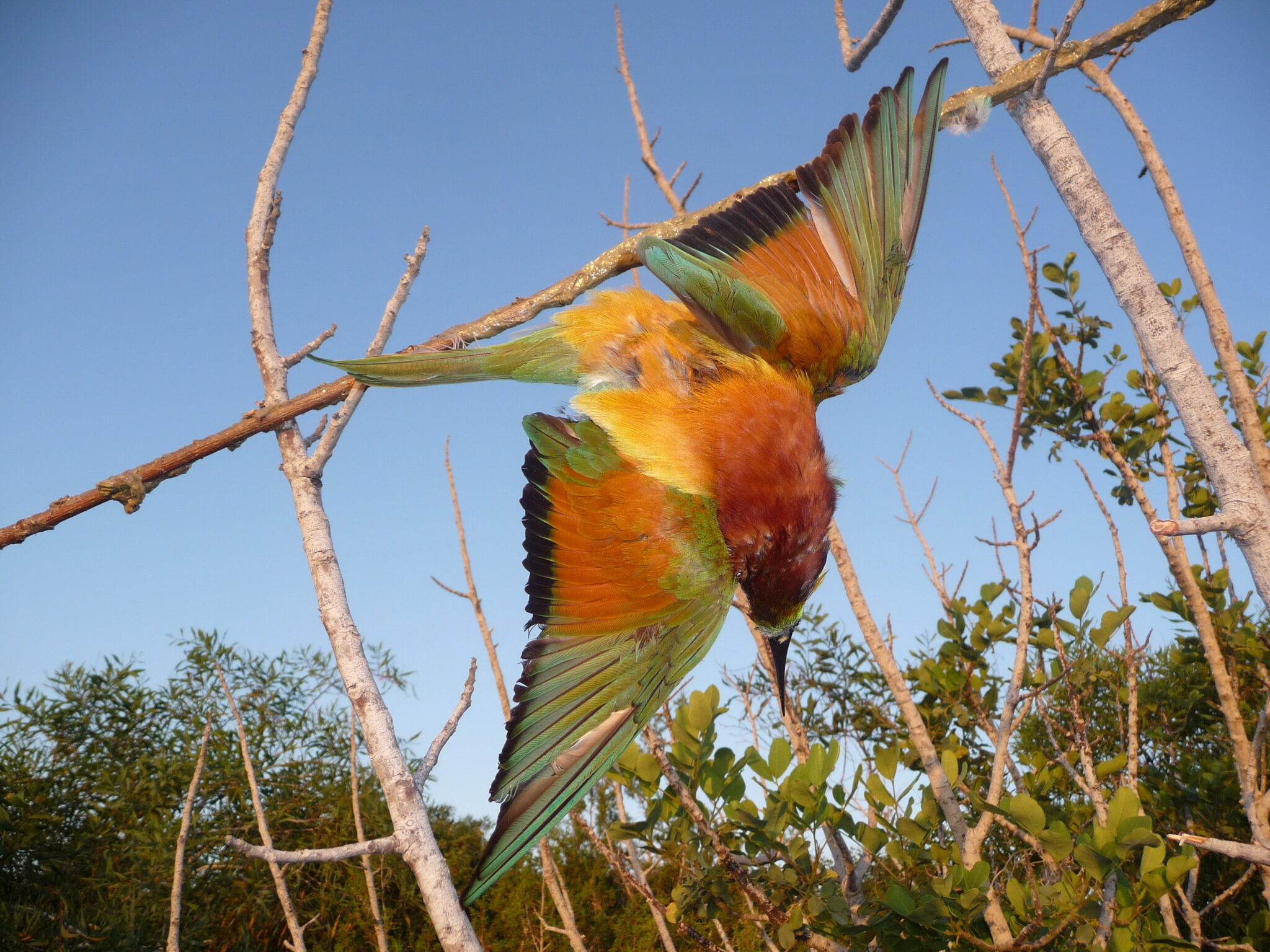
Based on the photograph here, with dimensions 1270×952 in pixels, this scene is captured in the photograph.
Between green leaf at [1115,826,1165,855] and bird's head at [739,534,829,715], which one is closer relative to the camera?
green leaf at [1115,826,1165,855]

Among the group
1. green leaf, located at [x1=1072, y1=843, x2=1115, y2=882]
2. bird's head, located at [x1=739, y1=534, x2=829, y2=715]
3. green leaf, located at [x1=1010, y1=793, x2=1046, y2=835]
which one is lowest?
green leaf, located at [x1=1072, y1=843, x2=1115, y2=882]

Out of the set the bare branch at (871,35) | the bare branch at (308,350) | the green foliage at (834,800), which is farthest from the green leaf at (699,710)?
the bare branch at (871,35)

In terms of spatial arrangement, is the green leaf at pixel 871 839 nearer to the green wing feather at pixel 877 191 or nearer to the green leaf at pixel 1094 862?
the green leaf at pixel 1094 862

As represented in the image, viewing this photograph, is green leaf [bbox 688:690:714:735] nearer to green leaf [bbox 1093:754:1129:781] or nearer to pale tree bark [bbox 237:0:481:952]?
pale tree bark [bbox 237:0:481:952]

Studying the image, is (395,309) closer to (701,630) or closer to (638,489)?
(638,489)

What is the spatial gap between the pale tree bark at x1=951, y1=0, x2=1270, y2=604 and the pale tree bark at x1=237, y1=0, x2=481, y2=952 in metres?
1.43

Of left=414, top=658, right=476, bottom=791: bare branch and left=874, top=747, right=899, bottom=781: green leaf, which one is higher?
left=414, top=658, right=476, bottom=791: bare branch

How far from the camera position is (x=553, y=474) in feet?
6.25

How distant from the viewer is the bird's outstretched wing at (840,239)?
190cm

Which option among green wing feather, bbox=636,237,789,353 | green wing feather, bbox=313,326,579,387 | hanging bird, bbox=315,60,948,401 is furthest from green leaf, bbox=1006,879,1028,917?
green wing feather, bbox=313,326,579,387

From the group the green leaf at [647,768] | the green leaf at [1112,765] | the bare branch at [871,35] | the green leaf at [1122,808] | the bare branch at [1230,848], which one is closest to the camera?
the bare branch at [1230,848]

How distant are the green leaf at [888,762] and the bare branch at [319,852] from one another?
1085 mm

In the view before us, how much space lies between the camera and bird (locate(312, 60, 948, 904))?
165 cm

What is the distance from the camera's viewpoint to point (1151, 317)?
71.2 inches
